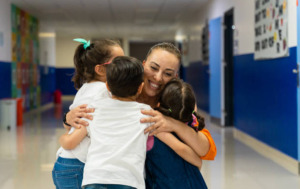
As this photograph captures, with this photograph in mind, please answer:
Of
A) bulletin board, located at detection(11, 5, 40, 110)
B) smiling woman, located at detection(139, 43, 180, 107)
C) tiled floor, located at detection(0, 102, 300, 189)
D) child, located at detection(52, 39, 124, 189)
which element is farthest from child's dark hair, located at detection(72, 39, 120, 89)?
bulletin board, located at detection(11, 5, 40, 110)

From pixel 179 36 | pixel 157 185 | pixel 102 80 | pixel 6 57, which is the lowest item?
pixel 157 185

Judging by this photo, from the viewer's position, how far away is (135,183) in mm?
1460

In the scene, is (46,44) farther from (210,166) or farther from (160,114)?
(160,114)

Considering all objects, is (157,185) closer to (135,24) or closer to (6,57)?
(6,57)

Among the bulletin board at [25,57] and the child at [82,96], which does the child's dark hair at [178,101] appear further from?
the bulletin board at [25,57]

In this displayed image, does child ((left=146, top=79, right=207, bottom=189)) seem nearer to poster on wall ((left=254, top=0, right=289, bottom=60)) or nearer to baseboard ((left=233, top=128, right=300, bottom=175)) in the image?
baseboard ((left=233, top=128, right=300, bottom=175))

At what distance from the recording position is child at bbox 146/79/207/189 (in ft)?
5.05

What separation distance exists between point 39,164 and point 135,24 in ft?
31.3

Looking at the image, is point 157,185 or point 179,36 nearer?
point 157,185

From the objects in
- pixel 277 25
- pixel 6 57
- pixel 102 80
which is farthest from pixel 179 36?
pixel 102 80

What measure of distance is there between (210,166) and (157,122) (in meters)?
3.14

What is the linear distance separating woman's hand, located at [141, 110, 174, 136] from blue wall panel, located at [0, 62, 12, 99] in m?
7.38

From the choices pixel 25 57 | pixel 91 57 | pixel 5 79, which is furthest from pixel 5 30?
pixel 91 57

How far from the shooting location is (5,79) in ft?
28.0
